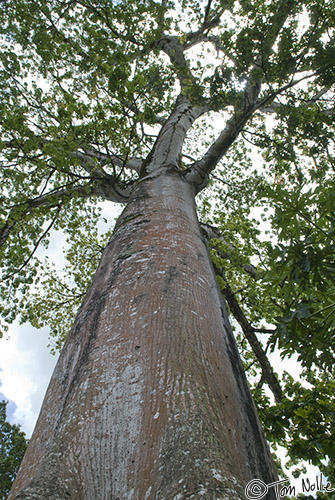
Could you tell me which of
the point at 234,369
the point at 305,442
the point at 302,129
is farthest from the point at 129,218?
the point at 302,129

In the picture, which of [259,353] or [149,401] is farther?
[259,353]

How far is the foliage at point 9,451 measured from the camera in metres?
7.84

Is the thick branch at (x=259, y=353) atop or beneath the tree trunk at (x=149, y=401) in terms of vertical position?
atop

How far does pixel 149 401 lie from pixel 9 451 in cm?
941

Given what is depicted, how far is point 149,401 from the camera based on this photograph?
117cm

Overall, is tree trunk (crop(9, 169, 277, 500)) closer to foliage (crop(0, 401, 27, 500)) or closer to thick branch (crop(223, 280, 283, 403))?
thick branch (crop(223, 280, 283, 403))

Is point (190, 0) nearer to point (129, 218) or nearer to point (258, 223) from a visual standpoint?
point (258, 223)

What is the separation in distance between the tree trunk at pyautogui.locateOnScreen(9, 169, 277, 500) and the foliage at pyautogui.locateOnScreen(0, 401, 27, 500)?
26.6 ft

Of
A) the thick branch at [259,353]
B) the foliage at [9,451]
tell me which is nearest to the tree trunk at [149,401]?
the thick branch at [259,353]

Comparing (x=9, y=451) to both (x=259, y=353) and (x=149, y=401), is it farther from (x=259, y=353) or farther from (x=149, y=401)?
(x=149, y=401)

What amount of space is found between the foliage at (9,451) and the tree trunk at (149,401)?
8.12 m

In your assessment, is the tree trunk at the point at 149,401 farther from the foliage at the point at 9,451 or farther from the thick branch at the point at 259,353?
the foliage at the point at 9,451

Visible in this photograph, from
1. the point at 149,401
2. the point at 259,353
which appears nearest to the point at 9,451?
the point at 259,353

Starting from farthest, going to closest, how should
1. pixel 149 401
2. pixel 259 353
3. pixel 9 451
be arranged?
1. pixel 9 451
2. pixel 259 353
3. pixel 149 401
